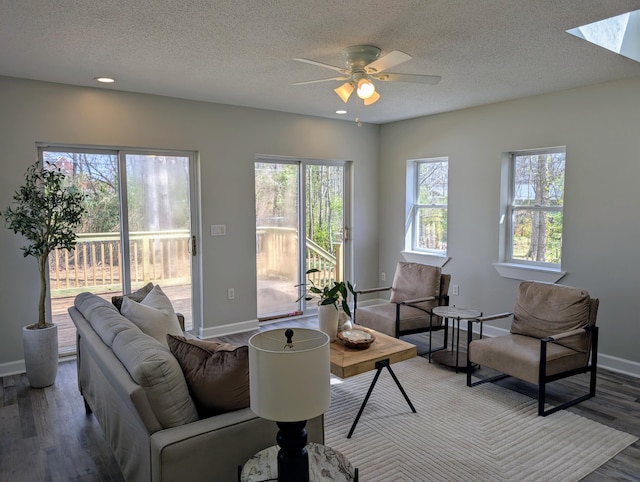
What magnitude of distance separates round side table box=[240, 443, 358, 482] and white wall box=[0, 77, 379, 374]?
10.9 feet

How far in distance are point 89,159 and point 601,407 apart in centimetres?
493

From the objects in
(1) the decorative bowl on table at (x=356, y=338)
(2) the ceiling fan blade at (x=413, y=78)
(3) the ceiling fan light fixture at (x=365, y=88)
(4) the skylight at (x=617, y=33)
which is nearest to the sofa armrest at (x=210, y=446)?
(1) the decorative bowl on table at (x=356, y=338)

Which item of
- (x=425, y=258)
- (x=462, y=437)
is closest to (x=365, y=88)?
(x=462, y=437)

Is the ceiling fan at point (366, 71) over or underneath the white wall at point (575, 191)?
over

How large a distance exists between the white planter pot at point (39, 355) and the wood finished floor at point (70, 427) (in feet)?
0.28

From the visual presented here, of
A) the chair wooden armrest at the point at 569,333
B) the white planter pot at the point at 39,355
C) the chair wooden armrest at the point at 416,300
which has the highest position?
the chair wooden armrest at the point at 569,333

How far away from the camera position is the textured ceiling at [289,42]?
2.43 metres

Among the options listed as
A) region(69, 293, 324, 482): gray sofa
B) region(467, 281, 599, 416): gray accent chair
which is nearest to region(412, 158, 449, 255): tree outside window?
region(467, 281, 599, 416): gray accent chair

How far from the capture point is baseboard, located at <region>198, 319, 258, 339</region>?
4992mm

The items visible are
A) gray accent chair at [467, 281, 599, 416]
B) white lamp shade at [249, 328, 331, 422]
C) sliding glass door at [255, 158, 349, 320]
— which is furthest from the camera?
sliding glass door at [255, 158, 349, 320]

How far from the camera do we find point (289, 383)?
1427 mm

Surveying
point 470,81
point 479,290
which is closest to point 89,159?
point 470,81

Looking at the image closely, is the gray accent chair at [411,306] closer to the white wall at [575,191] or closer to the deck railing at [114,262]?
the white wall at [575,191]

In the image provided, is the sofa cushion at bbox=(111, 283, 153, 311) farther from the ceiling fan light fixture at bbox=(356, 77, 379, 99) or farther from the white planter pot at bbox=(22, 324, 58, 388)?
the ceiling fan light fixture at bbox=(356, 77, 379, 99)
